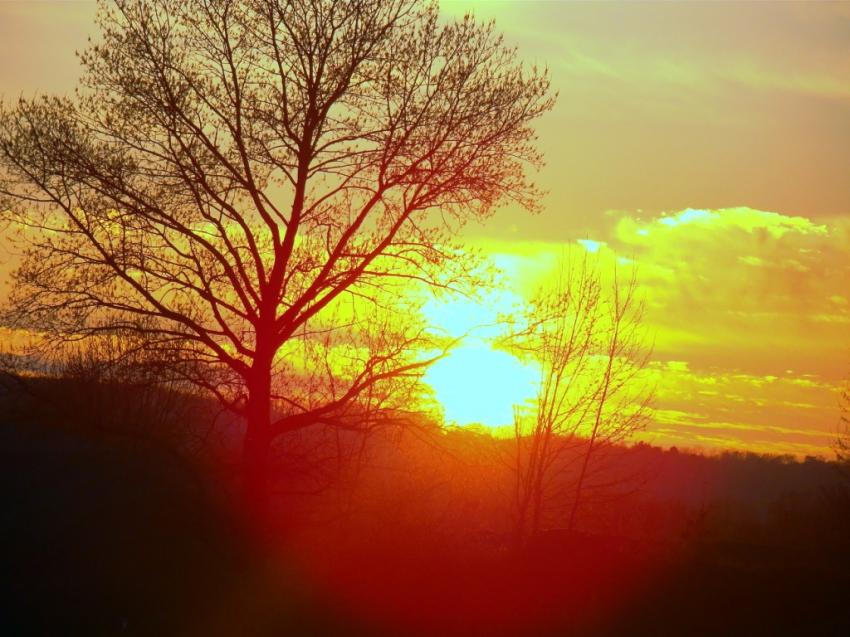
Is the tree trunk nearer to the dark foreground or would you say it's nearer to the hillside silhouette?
the hillside silhouette

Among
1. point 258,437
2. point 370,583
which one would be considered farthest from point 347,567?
point 258,437

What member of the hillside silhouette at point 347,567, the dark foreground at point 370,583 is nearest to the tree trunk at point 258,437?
the hillside silhouette at point 347,567

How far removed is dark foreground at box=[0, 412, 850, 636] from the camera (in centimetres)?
1619

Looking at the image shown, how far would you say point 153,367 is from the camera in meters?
15.9

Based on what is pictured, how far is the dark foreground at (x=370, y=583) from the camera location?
53.1ft

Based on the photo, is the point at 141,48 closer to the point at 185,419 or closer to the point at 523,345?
the point at 523,345

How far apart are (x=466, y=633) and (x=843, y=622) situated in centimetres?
662

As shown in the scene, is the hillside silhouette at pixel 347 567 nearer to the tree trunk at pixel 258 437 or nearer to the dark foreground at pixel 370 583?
the dark foreground at pixel 370 583

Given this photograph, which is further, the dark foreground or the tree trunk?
the tree trunk

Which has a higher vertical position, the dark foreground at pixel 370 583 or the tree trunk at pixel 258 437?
the tree trunk at pixel 258 437

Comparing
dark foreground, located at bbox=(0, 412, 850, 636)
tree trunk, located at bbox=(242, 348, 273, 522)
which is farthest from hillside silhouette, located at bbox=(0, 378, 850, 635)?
tree trunk, located at bbox=(242, 348, 273, 522)

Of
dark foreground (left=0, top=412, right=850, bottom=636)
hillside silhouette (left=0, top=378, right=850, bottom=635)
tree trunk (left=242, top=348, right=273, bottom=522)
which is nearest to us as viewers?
dark foreground (left=0, top=412, right=850, bottom=636)

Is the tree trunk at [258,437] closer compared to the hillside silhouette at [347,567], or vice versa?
the hillside silhouette at [347,567]

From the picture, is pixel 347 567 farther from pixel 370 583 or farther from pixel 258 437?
pixel 258 437
